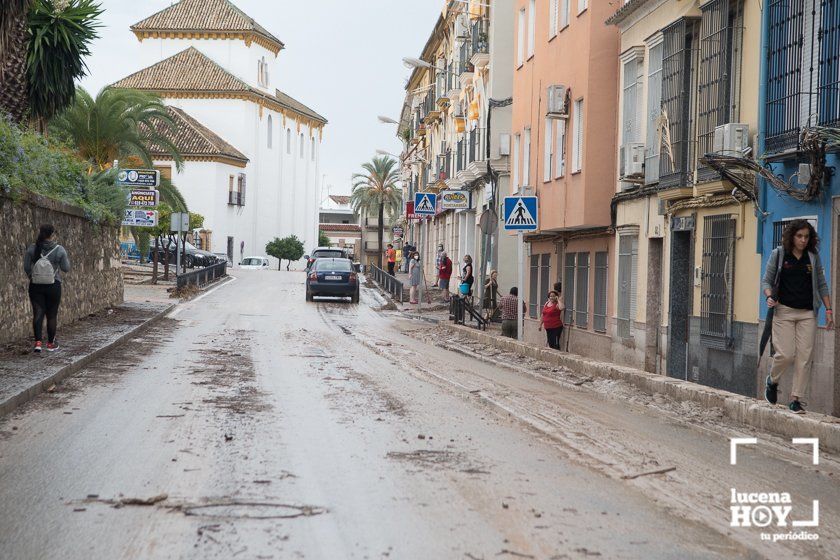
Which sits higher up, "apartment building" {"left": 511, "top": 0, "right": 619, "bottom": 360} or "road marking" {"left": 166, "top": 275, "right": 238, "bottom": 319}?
"apartment building" {"left": 511, "top": 0, "right": 619, "bottom": 360}

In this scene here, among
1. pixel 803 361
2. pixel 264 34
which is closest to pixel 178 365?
pixel 803 361

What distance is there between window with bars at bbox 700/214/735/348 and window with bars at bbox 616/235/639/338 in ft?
11.9

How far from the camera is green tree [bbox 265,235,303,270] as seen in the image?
3723 inches

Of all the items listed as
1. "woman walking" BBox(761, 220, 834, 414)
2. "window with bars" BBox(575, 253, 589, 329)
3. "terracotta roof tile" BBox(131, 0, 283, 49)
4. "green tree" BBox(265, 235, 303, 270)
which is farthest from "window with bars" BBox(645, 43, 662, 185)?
"green tree" BBox(265, 235, 303, 270)

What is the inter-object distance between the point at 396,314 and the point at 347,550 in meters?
29.7

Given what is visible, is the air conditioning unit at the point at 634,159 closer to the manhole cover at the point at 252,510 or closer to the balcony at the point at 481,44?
the manhole cover at the point at 252,510

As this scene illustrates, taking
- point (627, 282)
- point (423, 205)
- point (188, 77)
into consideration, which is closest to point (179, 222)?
point (423, 205)

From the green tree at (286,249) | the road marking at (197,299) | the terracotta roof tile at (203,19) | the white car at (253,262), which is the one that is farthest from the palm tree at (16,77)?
the green tree at (286,249)

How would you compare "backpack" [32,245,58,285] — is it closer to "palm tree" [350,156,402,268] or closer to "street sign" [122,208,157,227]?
"street sign" [122,208,157,227]

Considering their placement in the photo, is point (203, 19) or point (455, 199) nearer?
point (455, 199)

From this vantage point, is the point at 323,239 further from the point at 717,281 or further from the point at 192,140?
the point at 717,281

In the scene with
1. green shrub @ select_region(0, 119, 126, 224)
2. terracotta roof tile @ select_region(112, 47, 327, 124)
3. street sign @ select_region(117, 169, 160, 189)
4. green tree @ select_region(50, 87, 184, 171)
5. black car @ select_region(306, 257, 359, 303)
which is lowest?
black car @ select_region(306, 257, 359, 303)

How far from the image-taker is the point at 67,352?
1627 cm

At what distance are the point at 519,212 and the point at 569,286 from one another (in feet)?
18.4
